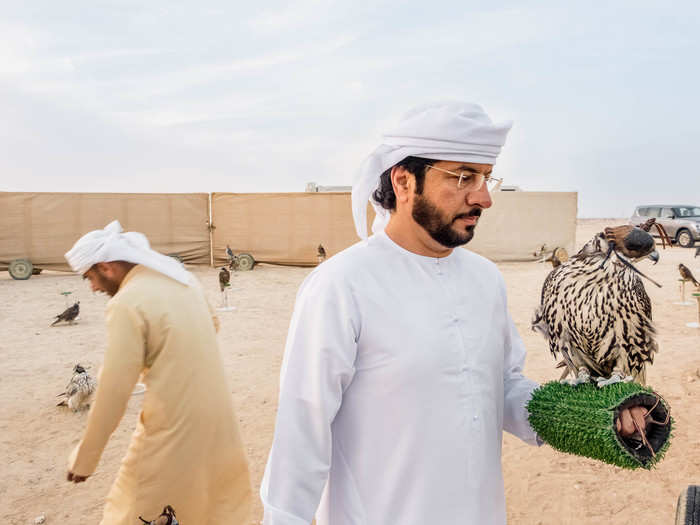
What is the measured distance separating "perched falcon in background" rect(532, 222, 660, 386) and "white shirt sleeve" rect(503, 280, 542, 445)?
0.68ft

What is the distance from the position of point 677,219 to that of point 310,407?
88.4 ft

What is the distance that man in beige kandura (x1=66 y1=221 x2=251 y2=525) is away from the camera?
2430mm

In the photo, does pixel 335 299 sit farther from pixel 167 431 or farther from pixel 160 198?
pixel 160 198

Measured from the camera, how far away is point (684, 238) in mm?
23641

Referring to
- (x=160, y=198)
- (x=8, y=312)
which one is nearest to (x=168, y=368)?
(x=8, y=312)

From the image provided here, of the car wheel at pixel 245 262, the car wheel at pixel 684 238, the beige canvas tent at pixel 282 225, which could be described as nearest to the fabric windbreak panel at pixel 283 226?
the beige canvas tent at pixel 282 225

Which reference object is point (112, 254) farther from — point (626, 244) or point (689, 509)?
point (689, 509)

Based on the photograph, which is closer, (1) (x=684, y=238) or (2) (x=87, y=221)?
(2) (x=87, y=221)

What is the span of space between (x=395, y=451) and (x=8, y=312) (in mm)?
11862

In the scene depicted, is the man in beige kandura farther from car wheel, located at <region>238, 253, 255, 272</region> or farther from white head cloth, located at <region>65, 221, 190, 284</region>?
car wheel, located at <region>238, 253, 255, 272</region>

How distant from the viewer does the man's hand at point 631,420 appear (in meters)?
1.55

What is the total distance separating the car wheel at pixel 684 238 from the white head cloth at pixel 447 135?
25177 mm

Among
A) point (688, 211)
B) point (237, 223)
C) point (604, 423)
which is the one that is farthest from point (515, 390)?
point (688, 211)

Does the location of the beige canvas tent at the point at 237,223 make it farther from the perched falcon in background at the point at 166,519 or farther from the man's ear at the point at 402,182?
the man's ear at the point at 402,182
